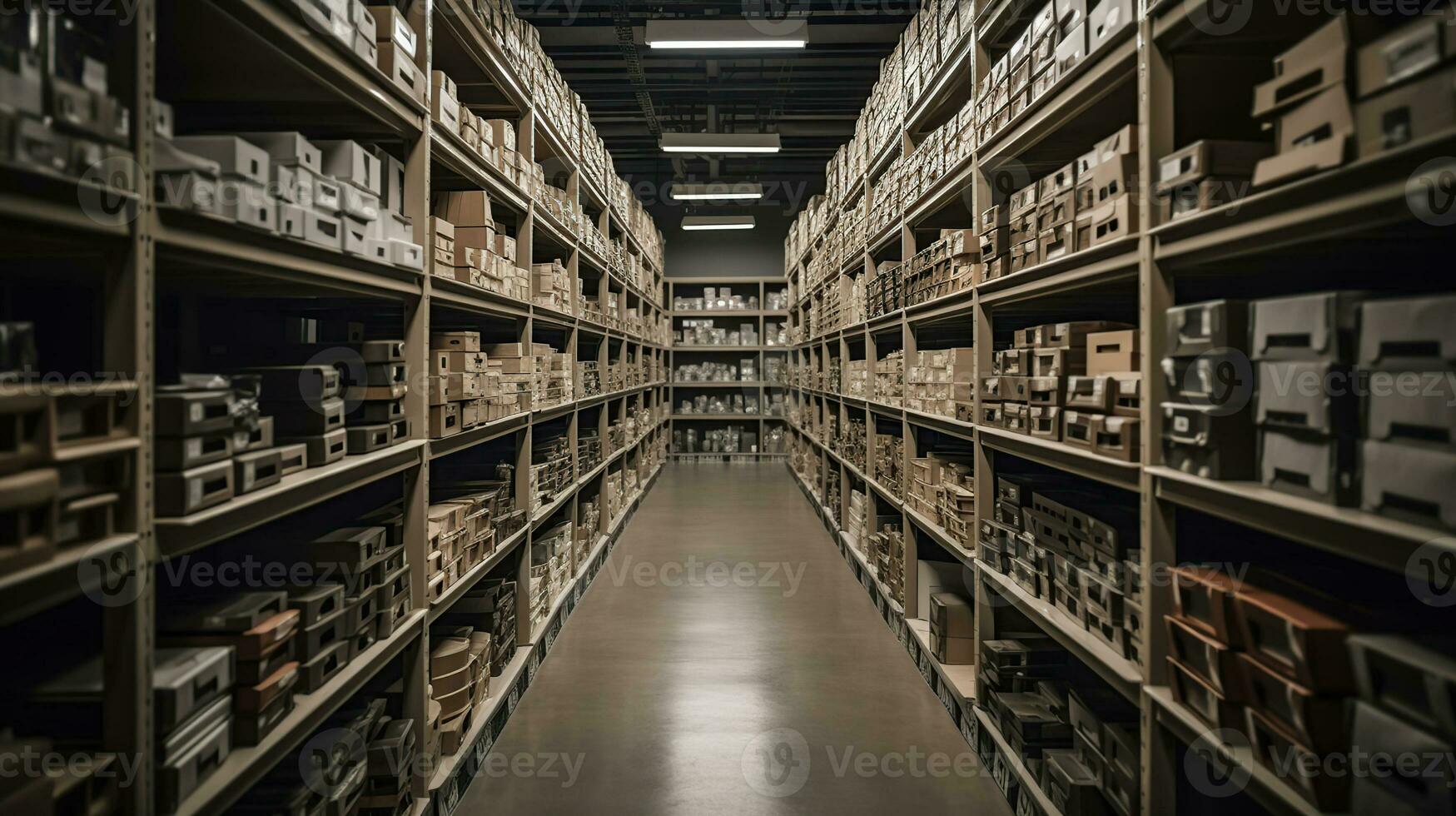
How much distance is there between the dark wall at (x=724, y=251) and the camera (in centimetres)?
1275

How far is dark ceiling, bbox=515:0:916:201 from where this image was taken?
5.97 metres

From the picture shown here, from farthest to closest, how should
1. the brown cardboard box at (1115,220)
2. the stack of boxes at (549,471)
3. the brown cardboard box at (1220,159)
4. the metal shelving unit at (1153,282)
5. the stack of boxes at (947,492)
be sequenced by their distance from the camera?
1. the stack of boxes at (549,471)
2. the stack of boxes at (947,492)
3. the brown cardboard box at (1115,220)
4. the brown cardboard box at (1220,159)
5. the metal shelving unit at (1153,282)

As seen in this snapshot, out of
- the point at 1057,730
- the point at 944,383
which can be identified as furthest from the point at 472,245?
→ the point at 1057,730

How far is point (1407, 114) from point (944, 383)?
241 cm

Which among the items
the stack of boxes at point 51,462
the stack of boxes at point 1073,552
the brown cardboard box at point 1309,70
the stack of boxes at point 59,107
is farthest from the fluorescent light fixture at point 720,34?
the stack of boxes at point 51,462

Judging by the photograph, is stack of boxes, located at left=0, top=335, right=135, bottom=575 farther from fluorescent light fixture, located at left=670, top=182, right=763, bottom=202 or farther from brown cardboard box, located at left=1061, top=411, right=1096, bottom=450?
fluorescent light fixture, located at left=670, top=182, right=763, bottom=202

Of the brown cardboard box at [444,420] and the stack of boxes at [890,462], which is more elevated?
the brown cardboard box at [444,420]

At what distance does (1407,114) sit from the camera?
3.90ft

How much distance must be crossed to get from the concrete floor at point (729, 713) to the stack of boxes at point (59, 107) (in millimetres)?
2423

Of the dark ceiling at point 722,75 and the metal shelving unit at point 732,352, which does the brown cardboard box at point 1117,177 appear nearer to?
the dark ceiling at point 722,75

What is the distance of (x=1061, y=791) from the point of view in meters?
2.23

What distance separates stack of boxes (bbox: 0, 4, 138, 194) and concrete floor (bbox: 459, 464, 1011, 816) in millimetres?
2423

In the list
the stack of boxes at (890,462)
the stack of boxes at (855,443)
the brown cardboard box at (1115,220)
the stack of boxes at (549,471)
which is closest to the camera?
the brown cardboard box at (1115,220)

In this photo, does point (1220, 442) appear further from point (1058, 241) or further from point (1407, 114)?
point (1058, 241)
